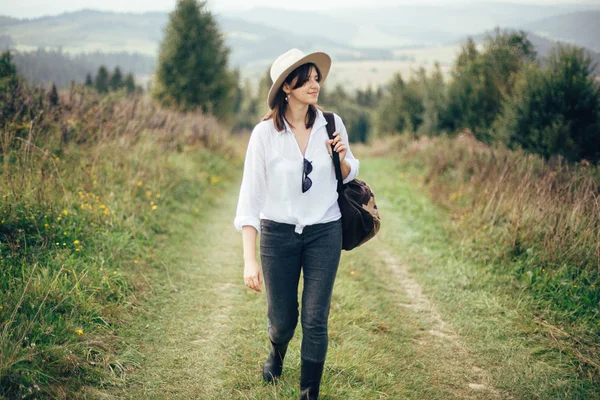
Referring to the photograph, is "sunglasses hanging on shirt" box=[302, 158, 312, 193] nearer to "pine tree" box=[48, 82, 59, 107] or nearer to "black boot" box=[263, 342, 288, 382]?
"black boot" box=[263, 342, 288, 382]

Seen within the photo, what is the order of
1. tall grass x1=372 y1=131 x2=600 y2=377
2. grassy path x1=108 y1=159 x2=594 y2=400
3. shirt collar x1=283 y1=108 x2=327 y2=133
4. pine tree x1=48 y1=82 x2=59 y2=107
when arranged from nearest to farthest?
shirt collar x1=283 y1=108 x2=327 y2=133
grassy path x1=108 y1=159 x2=594 y2=400
tall grass x1=372 y1=131 x2=600 y2=377
pine tree x1=48 y1=82 x2=59 y2=107

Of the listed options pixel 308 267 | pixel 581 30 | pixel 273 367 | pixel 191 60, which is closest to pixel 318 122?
pixel 308 267

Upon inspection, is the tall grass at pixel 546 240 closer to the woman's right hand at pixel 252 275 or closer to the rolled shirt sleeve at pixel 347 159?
the rolled shirt sleeve at pixel 347 159

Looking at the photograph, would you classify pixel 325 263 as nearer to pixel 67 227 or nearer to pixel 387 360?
pixel 387 360

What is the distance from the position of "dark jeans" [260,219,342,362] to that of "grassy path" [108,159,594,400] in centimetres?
67

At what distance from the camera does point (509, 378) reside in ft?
11.0

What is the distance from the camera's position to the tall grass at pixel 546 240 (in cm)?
402

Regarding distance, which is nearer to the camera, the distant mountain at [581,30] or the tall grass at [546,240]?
the tall grass at [546,240]

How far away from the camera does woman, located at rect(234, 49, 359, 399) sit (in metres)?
2.48

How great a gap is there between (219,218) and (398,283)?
3.90 m

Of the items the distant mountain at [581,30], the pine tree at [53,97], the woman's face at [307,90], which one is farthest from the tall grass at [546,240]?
the pine tree at [53,97]

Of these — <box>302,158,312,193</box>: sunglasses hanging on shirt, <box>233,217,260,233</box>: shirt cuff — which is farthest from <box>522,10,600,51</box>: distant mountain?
Result: <box>233,217,260,233</box>: shirt cuff

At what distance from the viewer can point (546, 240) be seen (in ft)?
16.2

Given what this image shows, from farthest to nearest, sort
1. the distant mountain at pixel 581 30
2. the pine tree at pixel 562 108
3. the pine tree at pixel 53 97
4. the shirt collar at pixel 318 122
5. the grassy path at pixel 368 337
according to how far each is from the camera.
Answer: the distant mountain at pixel 581 30
the pine tree at pixel 562 108
the pine tree at pixel 53 97
the grassy path at pixel 368 337
the shirt collar at pixel 318 122
